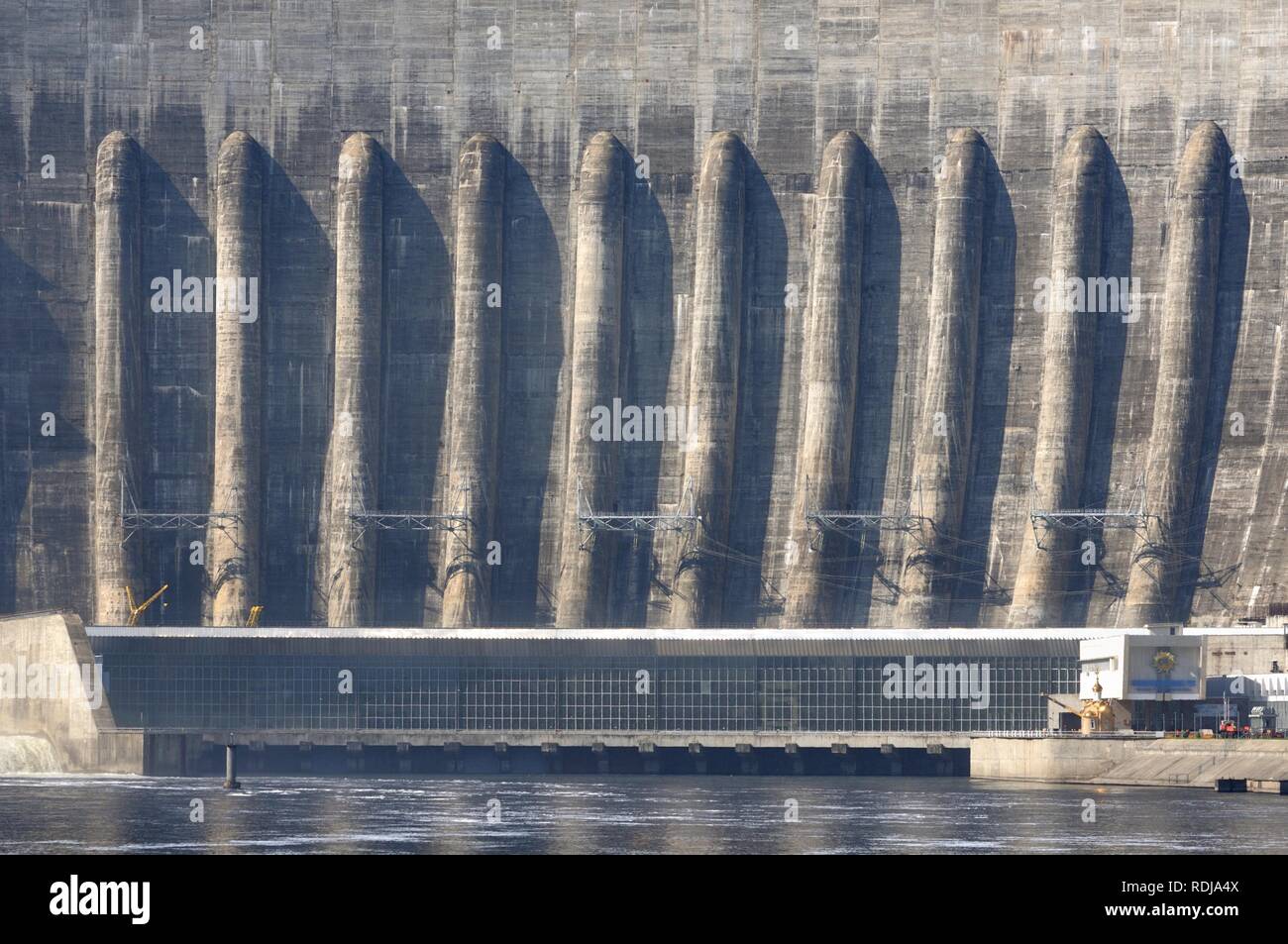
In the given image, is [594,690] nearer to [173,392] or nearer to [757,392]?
[757,392]

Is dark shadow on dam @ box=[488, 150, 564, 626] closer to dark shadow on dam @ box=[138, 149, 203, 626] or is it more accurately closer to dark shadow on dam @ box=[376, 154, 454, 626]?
dark shadow on dam @ box=[376, 154, 454, 626]

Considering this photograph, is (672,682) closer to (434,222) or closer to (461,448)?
(461,448)

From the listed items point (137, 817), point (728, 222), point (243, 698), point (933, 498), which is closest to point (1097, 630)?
point (933, 498)

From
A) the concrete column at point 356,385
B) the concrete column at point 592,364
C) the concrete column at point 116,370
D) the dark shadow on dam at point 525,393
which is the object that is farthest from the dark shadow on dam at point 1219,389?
the concrete column at point 116,370

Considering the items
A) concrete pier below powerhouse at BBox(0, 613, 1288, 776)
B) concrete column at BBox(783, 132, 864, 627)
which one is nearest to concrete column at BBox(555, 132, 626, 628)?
concrete pier below powerhouse at BBox(0, 613, 1288, 776)

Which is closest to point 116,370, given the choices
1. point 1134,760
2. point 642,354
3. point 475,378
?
point 475,378
